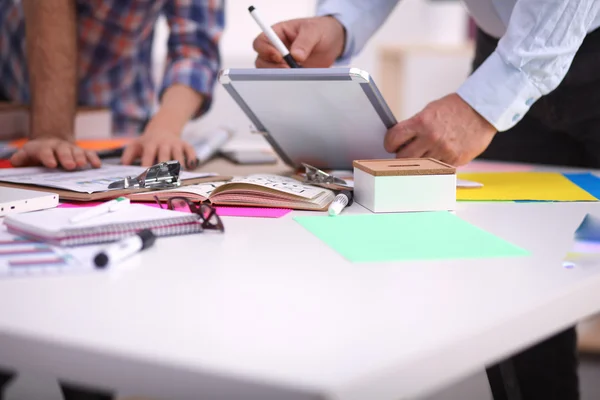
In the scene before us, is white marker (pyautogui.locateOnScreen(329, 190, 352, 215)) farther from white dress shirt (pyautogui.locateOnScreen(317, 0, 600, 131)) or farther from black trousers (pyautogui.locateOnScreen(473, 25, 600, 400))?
black trousers (pyautogui.locateOnScreen(473, 25, 600, 400))

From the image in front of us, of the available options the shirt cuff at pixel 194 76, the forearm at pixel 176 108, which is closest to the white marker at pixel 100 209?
the forearm at pixel 176 108

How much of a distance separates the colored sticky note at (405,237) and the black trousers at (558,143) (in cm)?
42

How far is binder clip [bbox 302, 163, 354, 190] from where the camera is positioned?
→ 0.87m

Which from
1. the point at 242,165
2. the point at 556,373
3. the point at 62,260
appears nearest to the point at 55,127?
the point at 242,165

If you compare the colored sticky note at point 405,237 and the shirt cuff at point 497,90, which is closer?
the colored sticky note at point 405,237

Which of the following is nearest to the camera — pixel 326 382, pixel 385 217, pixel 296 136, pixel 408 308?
pixel 326 382

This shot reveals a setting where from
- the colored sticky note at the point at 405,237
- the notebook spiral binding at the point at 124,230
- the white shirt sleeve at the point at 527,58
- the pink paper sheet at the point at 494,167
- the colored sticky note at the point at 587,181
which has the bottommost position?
the pink paper sheet at the point at 494,167

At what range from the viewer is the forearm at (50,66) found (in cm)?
123

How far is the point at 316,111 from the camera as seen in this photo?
95 centimetres

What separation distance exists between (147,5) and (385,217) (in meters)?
1.03

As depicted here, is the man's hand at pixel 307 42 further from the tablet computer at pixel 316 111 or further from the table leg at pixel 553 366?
the table leg at pixel 553 366

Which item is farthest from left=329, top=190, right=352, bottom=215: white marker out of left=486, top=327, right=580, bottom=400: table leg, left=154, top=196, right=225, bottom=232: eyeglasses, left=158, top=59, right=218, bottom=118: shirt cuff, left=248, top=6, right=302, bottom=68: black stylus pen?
left=158, top=59, right=218, bottom=118: shirt cuff

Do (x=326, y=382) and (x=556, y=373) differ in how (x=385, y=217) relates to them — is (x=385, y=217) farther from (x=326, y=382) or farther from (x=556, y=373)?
(x=556, y=373)

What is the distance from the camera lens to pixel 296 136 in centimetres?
103
